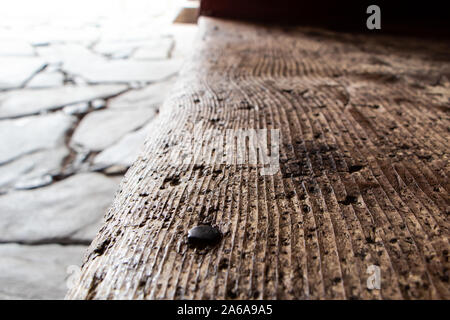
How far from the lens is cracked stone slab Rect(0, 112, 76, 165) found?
1.82 metres

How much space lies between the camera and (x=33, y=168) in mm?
1698

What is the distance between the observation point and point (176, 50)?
12.3 ft

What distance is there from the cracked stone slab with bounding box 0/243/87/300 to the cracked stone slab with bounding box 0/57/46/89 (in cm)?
189

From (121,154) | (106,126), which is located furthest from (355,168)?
(106,126)

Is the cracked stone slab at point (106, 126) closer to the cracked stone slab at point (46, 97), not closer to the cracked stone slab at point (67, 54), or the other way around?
the cracked stone slab at point (46, 97)

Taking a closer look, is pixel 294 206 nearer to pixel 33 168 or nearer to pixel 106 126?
pixel 33 168

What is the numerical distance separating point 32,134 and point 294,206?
6.45 ft

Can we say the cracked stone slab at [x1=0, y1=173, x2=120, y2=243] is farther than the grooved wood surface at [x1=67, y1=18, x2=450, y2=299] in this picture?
Yes

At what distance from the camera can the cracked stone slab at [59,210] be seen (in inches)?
52.1

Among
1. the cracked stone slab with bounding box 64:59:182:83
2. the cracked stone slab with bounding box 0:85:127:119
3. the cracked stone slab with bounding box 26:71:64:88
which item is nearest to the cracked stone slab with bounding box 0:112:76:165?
the cracked stone slab with bounding box 0:85:127:119

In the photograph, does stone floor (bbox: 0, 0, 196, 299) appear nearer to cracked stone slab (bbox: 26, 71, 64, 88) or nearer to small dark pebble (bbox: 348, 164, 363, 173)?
cracked stone slab (bbox: 26, 71, 64, 88)

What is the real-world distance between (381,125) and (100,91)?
7.73 ft
